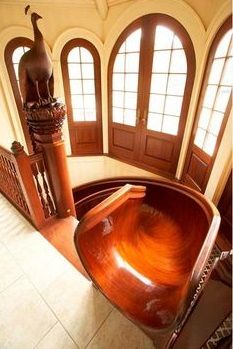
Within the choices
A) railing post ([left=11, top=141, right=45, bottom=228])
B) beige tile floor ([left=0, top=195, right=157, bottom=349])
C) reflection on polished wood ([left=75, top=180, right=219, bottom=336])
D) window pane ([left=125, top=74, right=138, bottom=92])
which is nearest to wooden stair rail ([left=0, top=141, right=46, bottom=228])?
railing post ([left=11, top=141, right=45, bottom=228])

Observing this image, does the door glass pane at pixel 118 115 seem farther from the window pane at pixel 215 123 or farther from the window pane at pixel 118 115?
the window pane at pixel 215 123

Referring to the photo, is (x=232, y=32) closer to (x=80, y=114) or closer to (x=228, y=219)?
(x=228, y=219)

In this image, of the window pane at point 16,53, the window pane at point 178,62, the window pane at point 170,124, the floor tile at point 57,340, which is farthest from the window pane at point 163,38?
the floor tile at point 57,340

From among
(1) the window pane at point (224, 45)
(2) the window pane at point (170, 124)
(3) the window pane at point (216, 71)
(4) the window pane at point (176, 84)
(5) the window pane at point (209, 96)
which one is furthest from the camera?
(2) the window pane at point (170, 124)

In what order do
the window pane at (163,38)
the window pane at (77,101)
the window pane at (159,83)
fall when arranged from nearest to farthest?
the window pane at (163,38)
the window pane at (159,83)
the window pane at (77,101)

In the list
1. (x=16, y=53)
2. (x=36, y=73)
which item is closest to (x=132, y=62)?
(x=16, y=53)

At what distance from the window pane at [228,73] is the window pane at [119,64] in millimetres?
1575

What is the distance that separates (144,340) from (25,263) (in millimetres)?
899

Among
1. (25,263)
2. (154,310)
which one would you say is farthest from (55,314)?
(154,310)

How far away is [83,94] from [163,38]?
1589 mm

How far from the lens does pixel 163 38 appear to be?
2570 millimetres

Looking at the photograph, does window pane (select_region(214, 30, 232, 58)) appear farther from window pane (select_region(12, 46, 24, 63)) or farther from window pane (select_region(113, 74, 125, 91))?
window pane (select_region(12, 46, 24, 63))

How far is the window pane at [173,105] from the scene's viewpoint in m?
2.80

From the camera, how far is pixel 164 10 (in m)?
2.38
